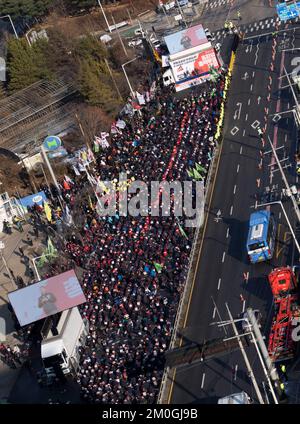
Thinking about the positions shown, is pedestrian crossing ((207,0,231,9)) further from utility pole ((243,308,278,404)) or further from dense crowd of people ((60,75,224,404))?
utility pole ((243,308,278,404))

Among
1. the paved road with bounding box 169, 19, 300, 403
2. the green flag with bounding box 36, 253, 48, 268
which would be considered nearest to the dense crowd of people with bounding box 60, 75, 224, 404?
the paved road with bounding box 169, 19, 300, 403

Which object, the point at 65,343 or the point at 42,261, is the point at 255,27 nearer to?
the point at 42,261

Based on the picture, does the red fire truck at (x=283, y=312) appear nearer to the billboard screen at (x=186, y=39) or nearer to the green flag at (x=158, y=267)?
the green flag at (x=158, y=267)

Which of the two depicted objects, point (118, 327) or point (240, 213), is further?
point (240, 213)
